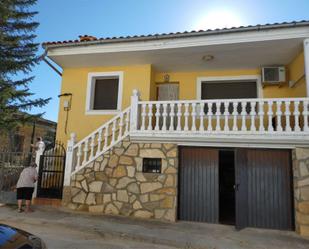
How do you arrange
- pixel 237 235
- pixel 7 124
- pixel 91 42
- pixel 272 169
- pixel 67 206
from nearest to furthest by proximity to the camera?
pixel 237 235, pixel 272 169, pixel 67 206, pixel 91 42, pixel 7 124

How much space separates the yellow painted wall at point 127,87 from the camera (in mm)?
8391

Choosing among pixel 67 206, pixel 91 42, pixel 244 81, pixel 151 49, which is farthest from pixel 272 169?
pixel 91 42

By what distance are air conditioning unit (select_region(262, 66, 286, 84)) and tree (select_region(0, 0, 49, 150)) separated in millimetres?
9318

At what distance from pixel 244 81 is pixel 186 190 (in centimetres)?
452

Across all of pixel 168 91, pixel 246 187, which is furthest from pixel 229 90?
pixel 246 187

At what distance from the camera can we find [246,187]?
20.6 feet

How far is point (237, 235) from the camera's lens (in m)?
5.52

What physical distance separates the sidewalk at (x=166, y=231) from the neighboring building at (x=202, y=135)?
1.34 ft

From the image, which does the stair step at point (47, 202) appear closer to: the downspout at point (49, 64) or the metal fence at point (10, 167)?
the metal fence at point (10, 167)

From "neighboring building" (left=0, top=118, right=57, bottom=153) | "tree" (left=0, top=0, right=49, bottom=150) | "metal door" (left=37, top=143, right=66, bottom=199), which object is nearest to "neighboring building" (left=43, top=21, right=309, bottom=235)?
"metal door" (left=37, top=143, right=66, bottom=199)

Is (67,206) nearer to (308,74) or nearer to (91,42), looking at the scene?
(91,42)

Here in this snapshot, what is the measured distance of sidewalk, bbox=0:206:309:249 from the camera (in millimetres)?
4930

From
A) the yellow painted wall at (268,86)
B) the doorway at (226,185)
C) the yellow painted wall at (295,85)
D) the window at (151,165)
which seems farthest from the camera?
the doorway at (226,185)

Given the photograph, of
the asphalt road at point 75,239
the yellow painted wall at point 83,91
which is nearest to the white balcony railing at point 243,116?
the yellow painted wall at point 83,91
